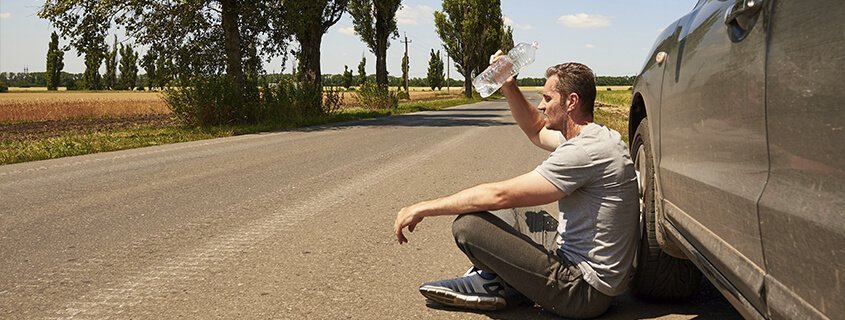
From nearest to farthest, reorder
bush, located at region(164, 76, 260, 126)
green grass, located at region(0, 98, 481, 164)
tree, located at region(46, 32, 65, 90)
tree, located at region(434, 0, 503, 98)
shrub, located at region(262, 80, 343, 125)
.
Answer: green grass, located at region(0, 98, 481, 164) → bush, located at region(164, 76, 260, 126) → shrub, located at region(262, 80, 343, 125) → tree, located at region(434, 0, 503, 98) → tree, located at region(46, 32, 65, 90)

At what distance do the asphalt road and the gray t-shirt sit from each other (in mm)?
366

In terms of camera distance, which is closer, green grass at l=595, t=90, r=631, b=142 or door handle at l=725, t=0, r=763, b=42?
door handle at l=725, t=0, r=763, b=42

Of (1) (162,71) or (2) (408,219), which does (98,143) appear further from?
(2) (408,219)

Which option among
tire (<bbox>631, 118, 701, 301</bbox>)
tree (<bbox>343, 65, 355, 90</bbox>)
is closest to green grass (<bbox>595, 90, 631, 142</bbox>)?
tire (<bbox>631, 118, 701, 301</bbox>)

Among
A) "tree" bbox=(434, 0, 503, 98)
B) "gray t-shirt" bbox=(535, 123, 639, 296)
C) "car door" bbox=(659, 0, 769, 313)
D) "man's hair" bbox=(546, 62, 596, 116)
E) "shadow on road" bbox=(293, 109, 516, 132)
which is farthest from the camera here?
"tree" bbox=(434, 0, 503, 98)

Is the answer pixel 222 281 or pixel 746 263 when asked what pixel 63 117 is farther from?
pixel 746 263

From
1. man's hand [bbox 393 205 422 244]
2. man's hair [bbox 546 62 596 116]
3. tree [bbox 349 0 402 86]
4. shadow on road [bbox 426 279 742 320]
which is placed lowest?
shadow on road [bbox 426 279 742 320]

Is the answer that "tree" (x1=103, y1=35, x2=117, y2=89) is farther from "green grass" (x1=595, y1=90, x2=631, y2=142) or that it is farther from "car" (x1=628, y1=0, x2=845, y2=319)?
"car" (x1=628, y1=0, x2=845, y2=319)

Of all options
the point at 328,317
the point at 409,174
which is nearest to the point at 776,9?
the point at 328,317

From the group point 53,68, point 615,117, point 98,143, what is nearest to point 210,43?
point 98,143

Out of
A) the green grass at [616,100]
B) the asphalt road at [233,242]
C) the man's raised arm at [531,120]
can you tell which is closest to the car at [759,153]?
the man's raised arm at [531,120]

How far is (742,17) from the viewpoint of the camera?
233 centimetres

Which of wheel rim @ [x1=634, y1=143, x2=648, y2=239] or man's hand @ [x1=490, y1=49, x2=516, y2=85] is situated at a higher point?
man's hand @ [x1=490, y1=49, x2=516, y2=85]

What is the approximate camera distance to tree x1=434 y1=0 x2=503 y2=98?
2589 inches
